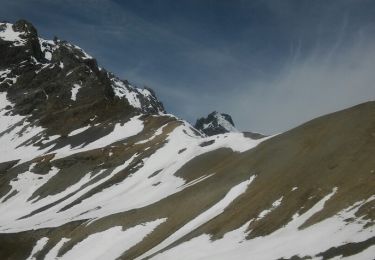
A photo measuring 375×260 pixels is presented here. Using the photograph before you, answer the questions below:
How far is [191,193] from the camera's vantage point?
65.9 metres

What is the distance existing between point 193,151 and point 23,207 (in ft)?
120

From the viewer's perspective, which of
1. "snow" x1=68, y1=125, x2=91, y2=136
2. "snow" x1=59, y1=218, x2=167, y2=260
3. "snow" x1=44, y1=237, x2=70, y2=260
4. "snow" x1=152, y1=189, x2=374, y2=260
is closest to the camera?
"snow" x1=152, y1=189, x2=374, y2=260

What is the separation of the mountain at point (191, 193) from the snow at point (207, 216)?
0.21m

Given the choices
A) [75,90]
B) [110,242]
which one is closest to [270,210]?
[110,242]

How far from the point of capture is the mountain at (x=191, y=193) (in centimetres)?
3916

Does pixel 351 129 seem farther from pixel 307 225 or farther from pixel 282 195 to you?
pixel 307 225

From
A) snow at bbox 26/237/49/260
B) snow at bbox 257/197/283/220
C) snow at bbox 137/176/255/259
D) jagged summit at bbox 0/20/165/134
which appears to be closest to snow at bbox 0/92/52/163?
jagged summit at bbox 0/20/165/134

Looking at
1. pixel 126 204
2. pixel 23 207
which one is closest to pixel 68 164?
pixel 23 207

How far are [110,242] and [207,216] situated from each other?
574 inches

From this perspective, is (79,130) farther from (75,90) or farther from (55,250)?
(55,250)

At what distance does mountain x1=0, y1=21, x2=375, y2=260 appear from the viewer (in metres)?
39.2

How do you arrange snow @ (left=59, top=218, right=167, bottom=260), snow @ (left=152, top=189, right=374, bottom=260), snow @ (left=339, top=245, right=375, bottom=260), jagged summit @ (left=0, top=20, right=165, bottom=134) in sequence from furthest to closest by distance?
1. jagged summit @ (left=0, top=20, right=165, bottom=134)
2. snow @ (left=59, top=218, right=167, bottom=260)
3. snow @ (left=152, top=189, right=374, bottom=260)
4. snow @ (left=339, top=245, right=375, bottom=260)

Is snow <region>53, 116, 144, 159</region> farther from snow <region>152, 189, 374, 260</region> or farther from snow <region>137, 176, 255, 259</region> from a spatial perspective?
snow <region>152, 189, 374, 260</region>

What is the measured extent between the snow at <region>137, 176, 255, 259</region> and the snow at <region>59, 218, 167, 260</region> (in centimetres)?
703
